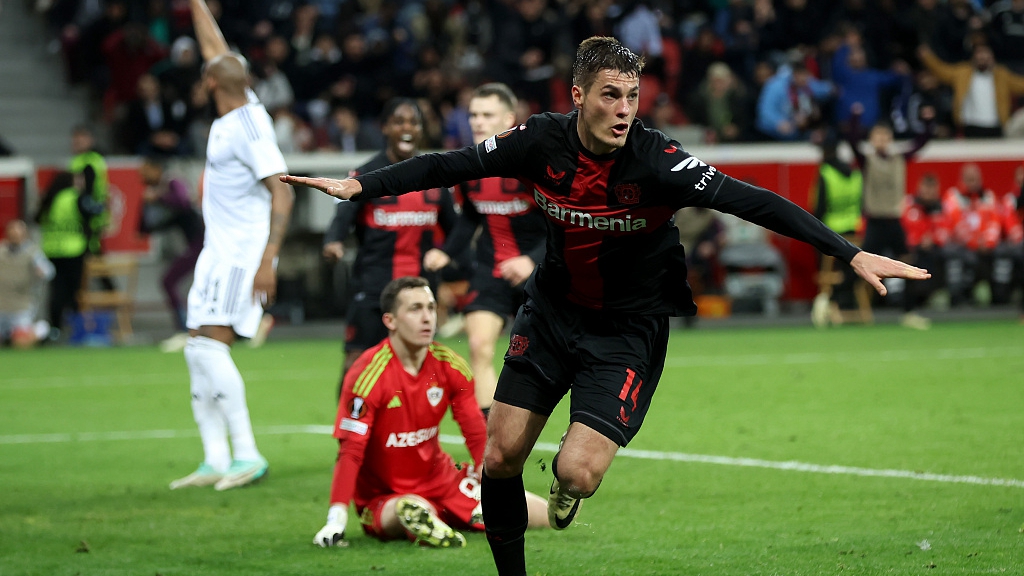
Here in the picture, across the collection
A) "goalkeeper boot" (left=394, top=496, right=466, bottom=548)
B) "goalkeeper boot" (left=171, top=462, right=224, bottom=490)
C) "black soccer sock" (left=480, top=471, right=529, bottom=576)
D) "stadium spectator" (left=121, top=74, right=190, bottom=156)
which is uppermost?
"stadium spectator" (left=121, top=74, right=190, bottom=156)

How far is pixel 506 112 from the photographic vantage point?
26.8 feet

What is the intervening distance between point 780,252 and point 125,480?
13905mm

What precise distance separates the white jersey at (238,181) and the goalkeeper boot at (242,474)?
46.4 inches

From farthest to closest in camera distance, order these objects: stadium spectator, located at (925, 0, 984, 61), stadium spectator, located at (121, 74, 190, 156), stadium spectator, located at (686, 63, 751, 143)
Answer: stadium spectator, located at (925, 0, 984, 61), stadium spectator, located at (686, 63, 751, 143), stadium spectator, located at (121, 74, 190, 156)

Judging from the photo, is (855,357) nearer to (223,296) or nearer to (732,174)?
(732,174)

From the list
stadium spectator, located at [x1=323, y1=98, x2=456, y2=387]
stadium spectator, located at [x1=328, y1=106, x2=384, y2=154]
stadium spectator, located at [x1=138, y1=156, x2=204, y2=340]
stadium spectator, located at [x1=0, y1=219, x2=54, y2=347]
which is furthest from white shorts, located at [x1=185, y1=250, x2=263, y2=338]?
stadium spectator, located at [x1=328, y1=106, x2=384, y2=154]

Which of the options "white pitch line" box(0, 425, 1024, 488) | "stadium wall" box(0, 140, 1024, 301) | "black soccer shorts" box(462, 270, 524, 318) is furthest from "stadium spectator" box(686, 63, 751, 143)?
"black soccer shorts" box(462, 270, 524, 318)

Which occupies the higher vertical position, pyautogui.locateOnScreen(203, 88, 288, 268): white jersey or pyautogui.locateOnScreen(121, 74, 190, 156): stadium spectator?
pyautogui.locateOnScreen(121, 74, 190, 156): stadium spectator

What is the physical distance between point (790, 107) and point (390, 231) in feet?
47.3

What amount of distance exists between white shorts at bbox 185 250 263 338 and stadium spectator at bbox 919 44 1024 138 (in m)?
16.5

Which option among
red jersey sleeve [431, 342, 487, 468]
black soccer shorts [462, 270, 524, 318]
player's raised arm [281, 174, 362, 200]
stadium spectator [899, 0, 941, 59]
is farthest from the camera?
stadium spectator [899, 0, 941, 59]

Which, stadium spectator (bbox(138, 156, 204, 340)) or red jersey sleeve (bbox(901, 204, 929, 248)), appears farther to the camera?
red jersey sleeve (bbox(901, 204, 929, 248))

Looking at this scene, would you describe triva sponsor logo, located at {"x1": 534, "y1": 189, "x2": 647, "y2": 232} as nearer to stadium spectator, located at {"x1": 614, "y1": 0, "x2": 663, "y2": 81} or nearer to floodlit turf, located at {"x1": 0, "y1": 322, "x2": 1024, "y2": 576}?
floodlit turf, located at {"x1": 0, "y1": 322, "x2": 1024, "y2": 576}

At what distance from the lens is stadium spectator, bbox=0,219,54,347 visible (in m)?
17.7
